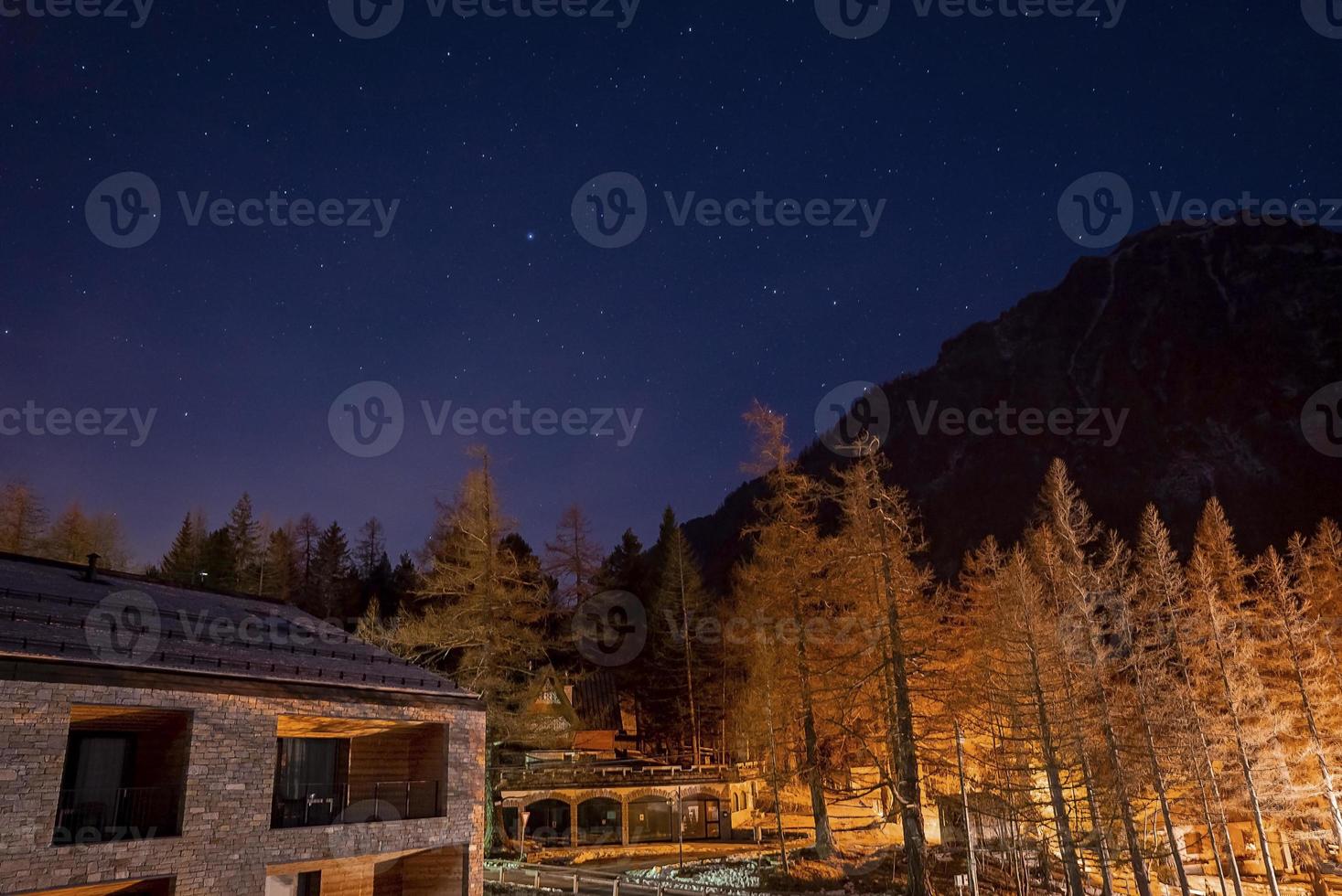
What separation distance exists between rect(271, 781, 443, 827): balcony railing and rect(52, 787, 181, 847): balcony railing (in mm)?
2745

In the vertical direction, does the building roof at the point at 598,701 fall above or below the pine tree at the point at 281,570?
below

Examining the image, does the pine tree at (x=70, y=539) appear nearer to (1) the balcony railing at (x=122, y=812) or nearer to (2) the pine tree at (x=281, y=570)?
(2) the pine tree at (x=281, y=570)

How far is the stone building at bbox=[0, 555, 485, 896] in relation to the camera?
13695mm

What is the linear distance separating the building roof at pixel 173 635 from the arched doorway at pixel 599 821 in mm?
24090

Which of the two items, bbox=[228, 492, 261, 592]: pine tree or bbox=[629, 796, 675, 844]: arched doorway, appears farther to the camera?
bbox=[228, 492, 261, 592]: pine tree

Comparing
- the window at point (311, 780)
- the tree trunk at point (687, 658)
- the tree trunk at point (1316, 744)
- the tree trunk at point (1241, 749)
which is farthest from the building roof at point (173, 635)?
the tree trunk at point (1316, 744)

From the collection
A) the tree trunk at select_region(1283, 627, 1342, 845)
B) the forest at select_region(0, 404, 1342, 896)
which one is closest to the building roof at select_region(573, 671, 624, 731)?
the forest at select_region(0, 404, 1342, 896)

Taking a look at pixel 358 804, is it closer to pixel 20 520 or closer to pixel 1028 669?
pixel 1028 669

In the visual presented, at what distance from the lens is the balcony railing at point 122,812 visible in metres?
14.6

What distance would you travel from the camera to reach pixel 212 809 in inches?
611

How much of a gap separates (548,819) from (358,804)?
25626mm

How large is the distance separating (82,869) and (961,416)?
13760 cm

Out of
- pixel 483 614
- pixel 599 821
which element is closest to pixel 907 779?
pixel 483 614

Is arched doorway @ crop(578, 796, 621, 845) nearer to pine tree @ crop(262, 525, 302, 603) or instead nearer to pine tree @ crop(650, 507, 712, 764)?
pine tree @ crop(650, 507, 712, 764)
